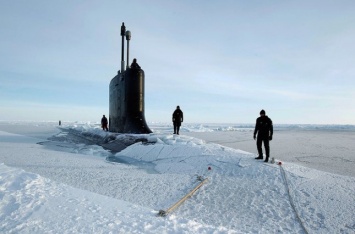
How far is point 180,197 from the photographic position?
15.1ft

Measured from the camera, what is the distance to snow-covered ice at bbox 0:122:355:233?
299 cm

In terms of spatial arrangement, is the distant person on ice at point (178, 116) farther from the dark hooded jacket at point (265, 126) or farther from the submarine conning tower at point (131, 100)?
the dark hooded jacket at point (265, 126)

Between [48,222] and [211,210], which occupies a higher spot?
[48,222]

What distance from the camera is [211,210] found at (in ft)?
13.8

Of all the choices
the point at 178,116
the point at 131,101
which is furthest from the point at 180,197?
the point at 178,116

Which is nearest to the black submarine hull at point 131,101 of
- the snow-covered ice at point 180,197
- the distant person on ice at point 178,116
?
the distant person on ice at point 178,116

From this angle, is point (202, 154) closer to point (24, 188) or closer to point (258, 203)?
point (258, 203)

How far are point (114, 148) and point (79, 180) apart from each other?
6.18 m

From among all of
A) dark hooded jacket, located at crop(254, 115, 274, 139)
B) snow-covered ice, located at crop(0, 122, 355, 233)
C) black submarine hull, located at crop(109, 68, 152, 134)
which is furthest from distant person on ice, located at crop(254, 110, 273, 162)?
black submarine hull, located at crop(109, 68, 152, 134)

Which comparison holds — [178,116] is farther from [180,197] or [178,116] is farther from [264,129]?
[180,197]

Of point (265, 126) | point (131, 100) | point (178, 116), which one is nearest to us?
point (265, 126)

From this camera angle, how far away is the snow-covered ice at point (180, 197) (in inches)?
118

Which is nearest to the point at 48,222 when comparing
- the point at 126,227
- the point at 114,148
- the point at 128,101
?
the point at 126,227

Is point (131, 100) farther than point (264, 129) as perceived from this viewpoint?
Yes
